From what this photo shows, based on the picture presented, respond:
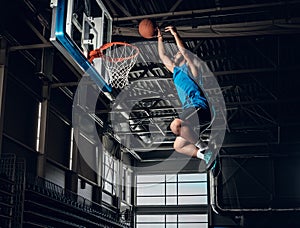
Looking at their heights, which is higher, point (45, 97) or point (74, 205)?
point (45, 97)

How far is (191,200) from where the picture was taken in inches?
977

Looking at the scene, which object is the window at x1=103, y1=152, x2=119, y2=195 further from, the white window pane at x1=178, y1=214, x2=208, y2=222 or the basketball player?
the basketball player

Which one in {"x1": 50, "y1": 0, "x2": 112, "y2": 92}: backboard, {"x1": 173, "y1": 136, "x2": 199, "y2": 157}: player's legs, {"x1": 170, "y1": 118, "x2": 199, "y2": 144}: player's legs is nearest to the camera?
{"x1": 170, "y1": 118, "x2": 199, "y2": 144}: player's legs

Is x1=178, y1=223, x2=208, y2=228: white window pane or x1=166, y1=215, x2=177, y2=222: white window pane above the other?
x1=166, y1=215, x2=177, y2=222: white window pane

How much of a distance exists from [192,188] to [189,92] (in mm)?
17696

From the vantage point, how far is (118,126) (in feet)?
74.9

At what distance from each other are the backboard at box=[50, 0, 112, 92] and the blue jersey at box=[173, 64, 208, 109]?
2346mm

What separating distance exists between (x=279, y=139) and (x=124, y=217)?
7.96 metres

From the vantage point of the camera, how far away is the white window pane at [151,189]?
25.5 meters

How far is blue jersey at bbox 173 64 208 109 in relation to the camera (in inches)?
309

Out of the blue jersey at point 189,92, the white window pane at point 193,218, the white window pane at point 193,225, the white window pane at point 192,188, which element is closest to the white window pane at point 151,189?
the white window pane at point 192,188

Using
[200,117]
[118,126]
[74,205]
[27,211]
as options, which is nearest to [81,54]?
[200,117]

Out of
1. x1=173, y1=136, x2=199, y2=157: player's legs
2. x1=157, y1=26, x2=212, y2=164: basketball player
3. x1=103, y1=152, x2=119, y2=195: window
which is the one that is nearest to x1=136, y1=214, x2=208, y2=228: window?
x1=103, y1=152, x2=119, y2=195: window

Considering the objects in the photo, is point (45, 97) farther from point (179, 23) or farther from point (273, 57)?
point (273, 57)
